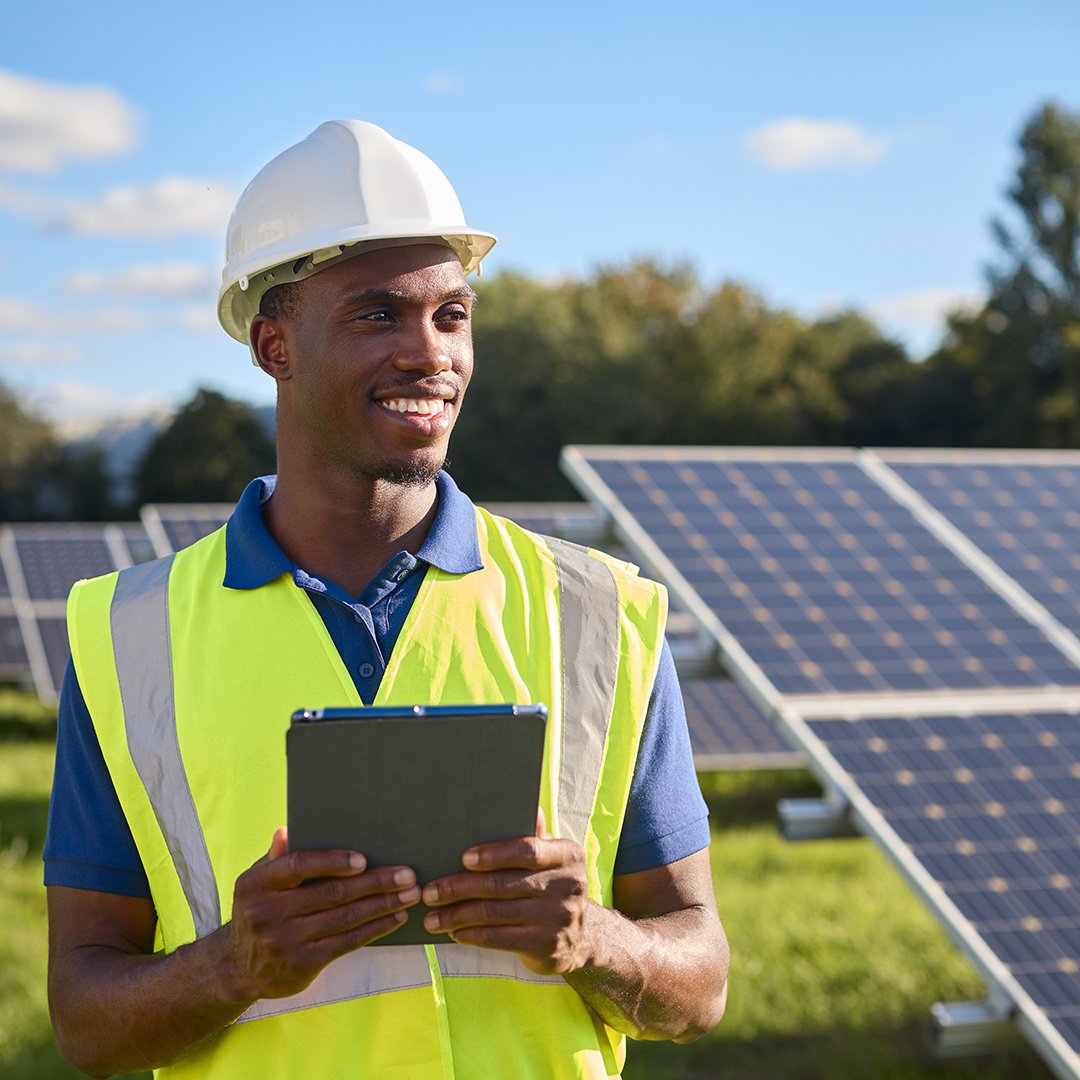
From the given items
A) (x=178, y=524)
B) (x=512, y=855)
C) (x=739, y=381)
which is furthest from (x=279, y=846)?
(x=739, y=381)

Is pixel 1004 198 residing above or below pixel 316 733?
below

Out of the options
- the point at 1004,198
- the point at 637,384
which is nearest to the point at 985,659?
the point at 637,384

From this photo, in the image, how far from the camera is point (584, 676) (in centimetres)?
241

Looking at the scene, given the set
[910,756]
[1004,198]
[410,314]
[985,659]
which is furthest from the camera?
[1004,198]

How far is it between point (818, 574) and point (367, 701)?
590 centimetres

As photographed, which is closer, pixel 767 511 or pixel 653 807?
pixel 653 807

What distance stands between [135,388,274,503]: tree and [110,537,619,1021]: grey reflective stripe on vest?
2662 cm

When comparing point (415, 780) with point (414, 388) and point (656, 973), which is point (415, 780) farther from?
point (414, 388)

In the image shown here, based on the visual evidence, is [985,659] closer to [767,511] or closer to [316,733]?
[767,511]

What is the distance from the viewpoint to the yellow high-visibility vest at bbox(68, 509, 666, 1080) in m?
2.23

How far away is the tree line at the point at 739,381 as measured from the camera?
1422 inches

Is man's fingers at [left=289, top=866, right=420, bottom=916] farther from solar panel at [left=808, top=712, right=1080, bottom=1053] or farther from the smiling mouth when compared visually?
solar panel at [left=808, top=712, right=1080, bottom=1053]

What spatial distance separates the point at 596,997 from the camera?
7.31 feet

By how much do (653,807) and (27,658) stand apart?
14.5 m
